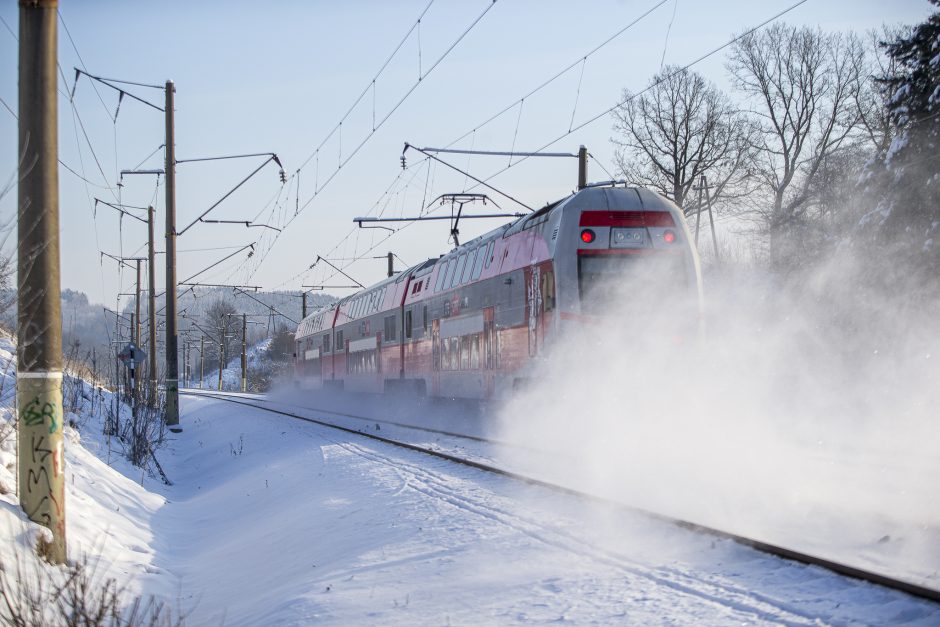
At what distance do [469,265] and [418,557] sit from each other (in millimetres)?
11944

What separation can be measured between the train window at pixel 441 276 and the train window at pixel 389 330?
375 centimetres

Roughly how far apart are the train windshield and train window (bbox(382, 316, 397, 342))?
11.0 m

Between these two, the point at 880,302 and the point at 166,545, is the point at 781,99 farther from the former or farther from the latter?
the point at 166,545

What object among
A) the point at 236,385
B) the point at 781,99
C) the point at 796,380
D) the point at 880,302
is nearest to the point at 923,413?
the point at 880,302

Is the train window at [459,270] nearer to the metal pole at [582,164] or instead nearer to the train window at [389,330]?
the metal pole at [582,164]

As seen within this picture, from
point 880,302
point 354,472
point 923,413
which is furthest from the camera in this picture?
point 880,302

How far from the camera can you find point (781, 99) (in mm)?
33062

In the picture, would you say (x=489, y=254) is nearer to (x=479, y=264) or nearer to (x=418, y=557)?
→ (x=479, y=264)

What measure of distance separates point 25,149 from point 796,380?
1932cm

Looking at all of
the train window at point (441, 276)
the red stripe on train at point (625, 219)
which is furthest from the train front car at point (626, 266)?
the train window at point (441, 276)

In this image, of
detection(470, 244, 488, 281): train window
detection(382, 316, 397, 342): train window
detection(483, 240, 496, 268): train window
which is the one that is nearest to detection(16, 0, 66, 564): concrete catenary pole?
detection(483, 240, 496, 268): train window

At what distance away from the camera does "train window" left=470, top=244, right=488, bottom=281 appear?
17.2m

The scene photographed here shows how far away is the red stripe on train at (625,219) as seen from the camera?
13445 millimetres

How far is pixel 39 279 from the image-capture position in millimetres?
6223
